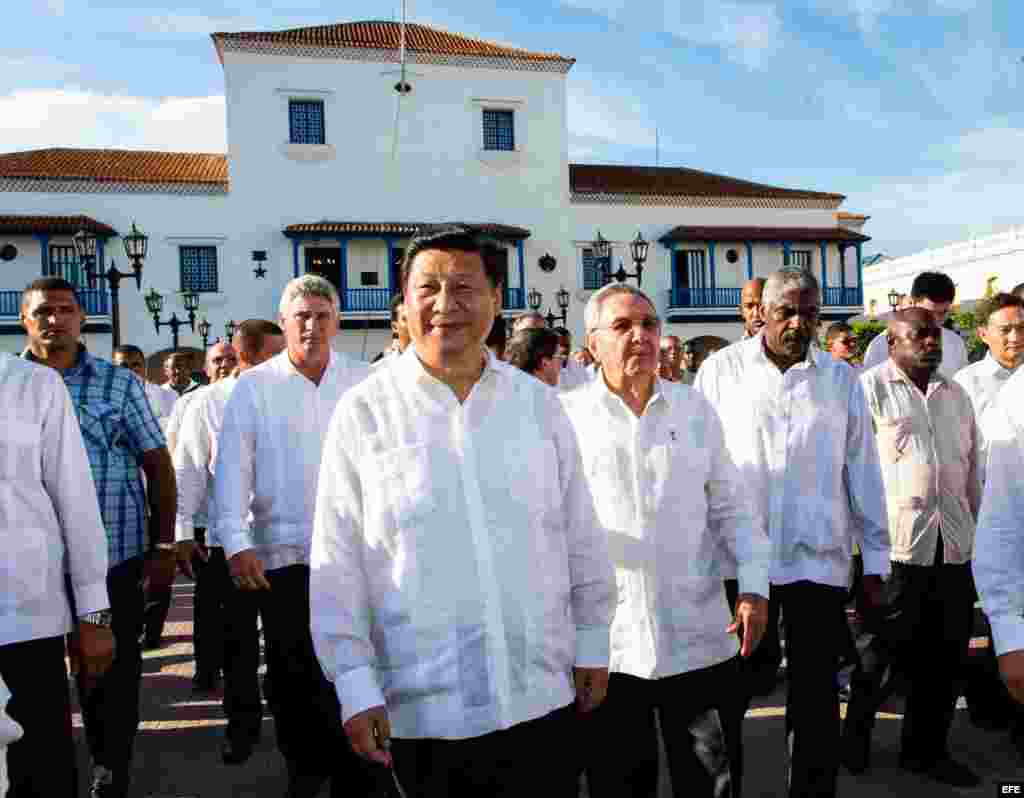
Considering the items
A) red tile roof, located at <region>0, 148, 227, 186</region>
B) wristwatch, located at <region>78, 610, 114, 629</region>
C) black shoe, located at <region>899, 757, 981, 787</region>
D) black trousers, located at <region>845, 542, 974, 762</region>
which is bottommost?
black shoe, located at <region>899, 757, 981, 787</region>

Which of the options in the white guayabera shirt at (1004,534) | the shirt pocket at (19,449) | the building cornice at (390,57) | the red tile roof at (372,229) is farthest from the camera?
the red tile roof at (372,229)

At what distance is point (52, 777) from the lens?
3111mm

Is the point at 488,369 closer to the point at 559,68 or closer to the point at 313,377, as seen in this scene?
A: the point at 313,377

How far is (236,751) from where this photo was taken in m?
4.72

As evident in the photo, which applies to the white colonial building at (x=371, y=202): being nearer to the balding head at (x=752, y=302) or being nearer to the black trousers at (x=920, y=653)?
the balding head at (x=752, y=302)

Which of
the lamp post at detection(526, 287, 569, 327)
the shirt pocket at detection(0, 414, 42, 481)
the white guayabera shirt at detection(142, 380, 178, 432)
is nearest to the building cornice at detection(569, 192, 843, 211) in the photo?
the lamp post at detection(526, 287, 569, 327)

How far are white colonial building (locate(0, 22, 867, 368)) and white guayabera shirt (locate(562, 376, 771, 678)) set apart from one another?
25563 mm

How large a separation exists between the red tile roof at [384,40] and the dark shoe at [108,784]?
94.5 feet

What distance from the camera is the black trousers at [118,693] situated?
157 inches

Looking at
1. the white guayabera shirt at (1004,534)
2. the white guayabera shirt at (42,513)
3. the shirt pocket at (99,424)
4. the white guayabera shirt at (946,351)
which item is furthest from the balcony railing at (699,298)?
the white guayabera shirt at (42,513)

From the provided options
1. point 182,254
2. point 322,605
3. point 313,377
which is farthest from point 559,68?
point 322,605

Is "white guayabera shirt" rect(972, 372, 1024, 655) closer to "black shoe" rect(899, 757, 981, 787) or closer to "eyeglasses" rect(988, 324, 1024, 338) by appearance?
"black shoe" rect(899, 757, 981, 787)

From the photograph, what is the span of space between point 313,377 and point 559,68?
3019cm

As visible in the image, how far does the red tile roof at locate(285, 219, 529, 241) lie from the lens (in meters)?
29.5
